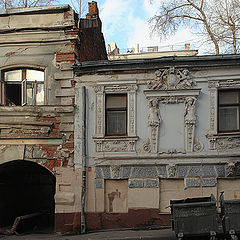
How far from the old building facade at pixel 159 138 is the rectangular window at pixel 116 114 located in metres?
0.17

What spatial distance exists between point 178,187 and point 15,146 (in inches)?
220

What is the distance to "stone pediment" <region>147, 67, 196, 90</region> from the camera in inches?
449

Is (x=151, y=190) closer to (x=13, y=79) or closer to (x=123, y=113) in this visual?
(x=123, y=113)

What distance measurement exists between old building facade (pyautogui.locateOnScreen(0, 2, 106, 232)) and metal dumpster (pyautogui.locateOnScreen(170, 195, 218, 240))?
153 inches

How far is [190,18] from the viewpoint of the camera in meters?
20.4

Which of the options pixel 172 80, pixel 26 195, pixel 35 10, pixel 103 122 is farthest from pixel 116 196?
pixel 35 10

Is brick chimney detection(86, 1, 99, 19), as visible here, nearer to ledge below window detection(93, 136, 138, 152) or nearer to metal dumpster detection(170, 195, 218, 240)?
ledge below window detection(93, 136, 138, 152)

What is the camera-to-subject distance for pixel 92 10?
1510 centimetres

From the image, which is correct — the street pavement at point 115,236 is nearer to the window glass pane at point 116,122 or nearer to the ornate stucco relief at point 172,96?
the ornate stucco relief at point 172,96

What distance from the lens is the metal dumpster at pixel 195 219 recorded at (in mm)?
8641

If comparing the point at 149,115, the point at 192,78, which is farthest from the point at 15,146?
the point at 192,78

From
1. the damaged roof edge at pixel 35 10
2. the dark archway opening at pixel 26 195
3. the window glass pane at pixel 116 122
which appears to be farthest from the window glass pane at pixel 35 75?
the dark archway opening at pixel 26 195

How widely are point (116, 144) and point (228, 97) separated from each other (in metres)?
4.06

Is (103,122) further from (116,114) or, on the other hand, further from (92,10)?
(92,10)
